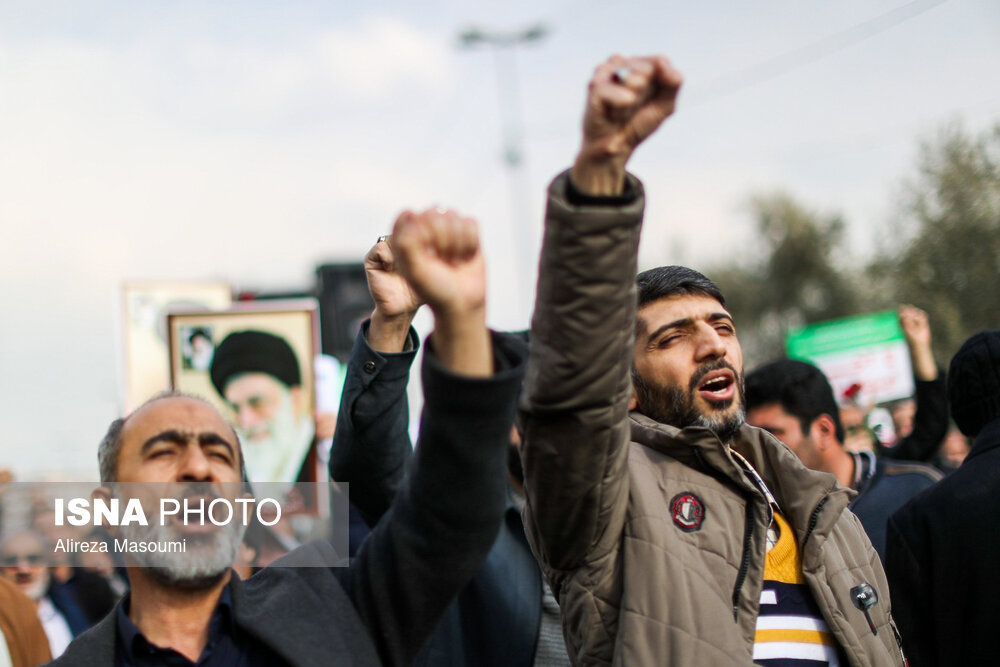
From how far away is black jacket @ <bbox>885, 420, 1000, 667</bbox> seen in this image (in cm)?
282

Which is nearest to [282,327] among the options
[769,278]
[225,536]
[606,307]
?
[225,536]

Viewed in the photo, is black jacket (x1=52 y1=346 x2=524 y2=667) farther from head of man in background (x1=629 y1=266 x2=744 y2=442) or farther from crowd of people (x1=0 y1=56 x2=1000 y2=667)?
head of man in background (x1=629 y1=266 x2=744 y2=442)

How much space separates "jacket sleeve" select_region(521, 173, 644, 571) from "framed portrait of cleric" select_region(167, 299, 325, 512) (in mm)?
3622

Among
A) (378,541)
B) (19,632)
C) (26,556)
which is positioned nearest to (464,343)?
(378,541)

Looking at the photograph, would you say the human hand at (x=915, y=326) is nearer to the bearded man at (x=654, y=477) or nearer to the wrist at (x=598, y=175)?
the bearded man at (x=654, y=477)

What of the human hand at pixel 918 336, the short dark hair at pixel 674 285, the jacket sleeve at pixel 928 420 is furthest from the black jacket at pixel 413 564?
the jacket sleeve at pixel 928 420

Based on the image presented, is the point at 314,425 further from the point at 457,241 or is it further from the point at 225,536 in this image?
the point at 457,241

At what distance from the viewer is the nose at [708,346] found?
246cm

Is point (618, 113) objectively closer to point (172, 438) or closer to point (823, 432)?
point (172, 438)

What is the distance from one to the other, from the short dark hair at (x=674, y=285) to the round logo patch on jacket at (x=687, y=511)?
0.53 m

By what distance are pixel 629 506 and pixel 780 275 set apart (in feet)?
98.8

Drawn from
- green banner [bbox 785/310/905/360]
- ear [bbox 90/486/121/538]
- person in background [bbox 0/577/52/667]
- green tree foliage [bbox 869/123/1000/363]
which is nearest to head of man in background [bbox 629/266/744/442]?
ear [bbox 90/486/121/538]

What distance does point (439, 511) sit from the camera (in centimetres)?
192

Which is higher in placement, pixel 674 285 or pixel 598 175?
pixel 598 175
